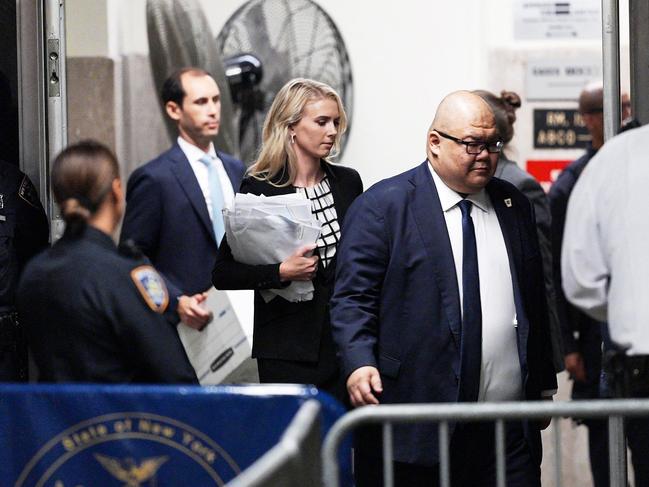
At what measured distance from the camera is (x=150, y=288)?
3.97 metres

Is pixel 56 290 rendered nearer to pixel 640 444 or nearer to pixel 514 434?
pixel 514 434

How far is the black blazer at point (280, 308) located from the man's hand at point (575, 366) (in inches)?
65.5

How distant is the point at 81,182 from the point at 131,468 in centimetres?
87

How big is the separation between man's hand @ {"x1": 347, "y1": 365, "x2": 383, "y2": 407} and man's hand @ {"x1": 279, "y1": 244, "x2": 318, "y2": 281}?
2.04ft

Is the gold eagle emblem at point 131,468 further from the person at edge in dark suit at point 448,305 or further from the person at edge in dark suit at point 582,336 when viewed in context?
the person at edge in dark suit at point 582,336

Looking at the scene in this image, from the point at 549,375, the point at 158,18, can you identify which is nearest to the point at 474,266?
the point at 549,375

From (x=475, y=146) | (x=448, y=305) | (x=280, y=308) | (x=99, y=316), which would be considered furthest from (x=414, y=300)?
(x=99, y=316)

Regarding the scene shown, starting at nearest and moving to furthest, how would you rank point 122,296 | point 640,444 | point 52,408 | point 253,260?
point 52,408
point 122,296
point 640,444
point 253,260

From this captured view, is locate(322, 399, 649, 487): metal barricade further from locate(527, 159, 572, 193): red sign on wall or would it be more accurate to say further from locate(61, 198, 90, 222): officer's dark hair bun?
locate(527, 159, 572, 193): red sign on wall

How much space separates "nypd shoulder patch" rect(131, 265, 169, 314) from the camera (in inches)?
156

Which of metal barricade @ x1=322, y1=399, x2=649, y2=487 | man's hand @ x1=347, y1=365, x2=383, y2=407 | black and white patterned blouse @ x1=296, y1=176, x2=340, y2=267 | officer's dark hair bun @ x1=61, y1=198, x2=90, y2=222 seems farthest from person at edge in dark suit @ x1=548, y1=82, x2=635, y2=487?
metal barricade @ x1=322, y1=399, x2=649, y2=487

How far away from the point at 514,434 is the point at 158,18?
3.11 m

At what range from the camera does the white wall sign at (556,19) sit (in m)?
6.85

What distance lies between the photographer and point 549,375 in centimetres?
473
